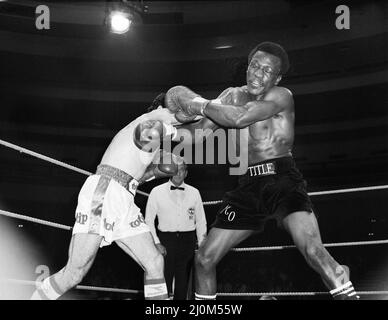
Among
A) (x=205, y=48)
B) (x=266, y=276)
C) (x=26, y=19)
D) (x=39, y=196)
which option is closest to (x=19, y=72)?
(x=26, y=19)

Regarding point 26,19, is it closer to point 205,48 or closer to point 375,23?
point 205,48

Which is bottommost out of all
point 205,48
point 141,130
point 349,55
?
point 141,130

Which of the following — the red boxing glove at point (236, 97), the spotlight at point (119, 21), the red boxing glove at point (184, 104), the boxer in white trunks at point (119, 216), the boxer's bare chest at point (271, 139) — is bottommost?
the boxer in white trunks at point (119, 216)

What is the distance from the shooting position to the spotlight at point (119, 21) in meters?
7.04

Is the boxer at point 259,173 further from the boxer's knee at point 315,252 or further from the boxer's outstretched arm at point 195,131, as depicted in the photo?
the boxer's outstretched arm at point 195,131

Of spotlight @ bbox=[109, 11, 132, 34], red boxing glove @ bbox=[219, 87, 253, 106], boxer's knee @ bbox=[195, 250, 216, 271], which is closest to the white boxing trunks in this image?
boxer's knee @ bbox=[195, 250, 216, 271]

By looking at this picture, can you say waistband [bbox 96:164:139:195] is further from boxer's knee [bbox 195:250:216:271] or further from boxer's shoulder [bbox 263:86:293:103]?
boxer's shoulder [bbox 263:86:293:103]

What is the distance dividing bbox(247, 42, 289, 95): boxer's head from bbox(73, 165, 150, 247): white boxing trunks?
103 cm

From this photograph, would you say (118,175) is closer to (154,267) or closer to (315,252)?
(154,267)

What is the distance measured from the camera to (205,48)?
38.8ft

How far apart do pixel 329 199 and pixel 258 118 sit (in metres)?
9.85

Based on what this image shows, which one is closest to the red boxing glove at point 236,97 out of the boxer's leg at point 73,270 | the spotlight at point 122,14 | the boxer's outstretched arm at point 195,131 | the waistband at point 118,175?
the boxer's outstretched arm at point 195,131

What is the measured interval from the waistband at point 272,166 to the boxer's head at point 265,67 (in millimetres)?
493

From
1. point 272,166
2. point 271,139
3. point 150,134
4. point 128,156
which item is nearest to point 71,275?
point 128,156
